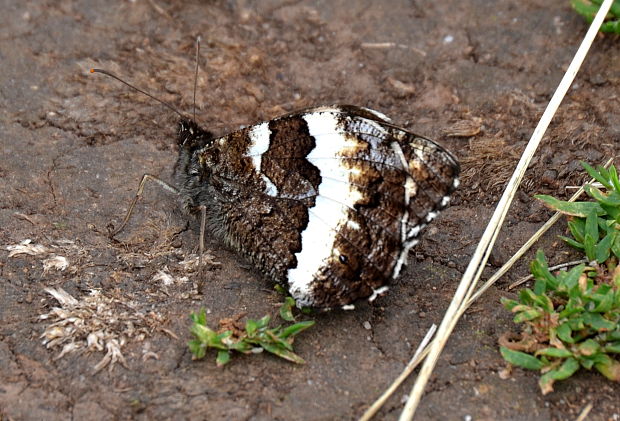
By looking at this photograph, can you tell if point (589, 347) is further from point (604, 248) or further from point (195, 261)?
point (195, 261)

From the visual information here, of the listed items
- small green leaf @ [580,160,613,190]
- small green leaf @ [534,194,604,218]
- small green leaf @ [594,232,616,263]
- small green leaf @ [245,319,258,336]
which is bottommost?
small green leaf @ [245,319,258,336]

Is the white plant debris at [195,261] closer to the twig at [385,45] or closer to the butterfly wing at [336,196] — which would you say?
the butterfly wing at [336,196]

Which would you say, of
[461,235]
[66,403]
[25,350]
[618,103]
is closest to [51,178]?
[25,350]

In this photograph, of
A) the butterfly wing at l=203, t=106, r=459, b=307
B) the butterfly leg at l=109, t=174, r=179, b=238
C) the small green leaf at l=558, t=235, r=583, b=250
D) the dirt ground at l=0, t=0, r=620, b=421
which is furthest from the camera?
the butterfly leg at l=109, t=174, r=179, b=238

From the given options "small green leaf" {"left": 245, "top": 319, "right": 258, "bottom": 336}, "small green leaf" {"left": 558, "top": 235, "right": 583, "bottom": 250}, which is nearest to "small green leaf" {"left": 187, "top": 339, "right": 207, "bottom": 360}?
"small green leaf" {"left": 245, "top": 319, "right": 258, "bottom": 336}

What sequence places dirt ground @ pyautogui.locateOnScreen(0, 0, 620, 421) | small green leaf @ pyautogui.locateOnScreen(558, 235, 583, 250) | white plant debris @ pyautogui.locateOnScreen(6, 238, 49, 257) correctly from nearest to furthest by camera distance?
dirt ground @ pyautogui.locateOnScreen(0, 0, 620, 421), small green leaf @ pyautogui.locateOnScreen(558, 235, 583, 250), white plant debris @ pyautogui.locateOnScreen(6, 238, 49, 257)

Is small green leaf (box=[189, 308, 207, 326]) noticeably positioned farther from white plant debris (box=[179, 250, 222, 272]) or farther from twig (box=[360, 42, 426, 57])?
twig (box=[360, 42, 426, 57])

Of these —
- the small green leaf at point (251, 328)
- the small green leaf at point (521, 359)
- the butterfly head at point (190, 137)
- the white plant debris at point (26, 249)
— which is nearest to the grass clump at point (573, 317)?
the small green leaf at point (521, 359)
